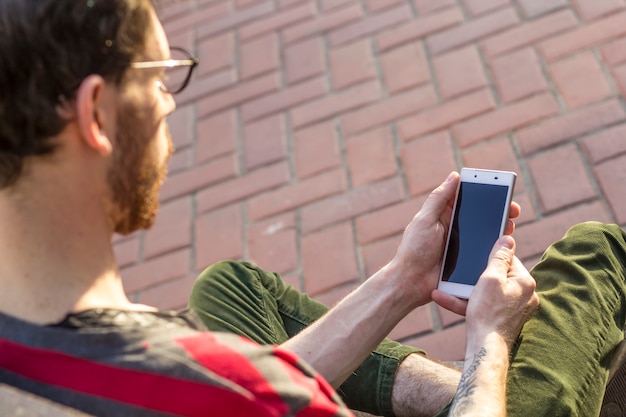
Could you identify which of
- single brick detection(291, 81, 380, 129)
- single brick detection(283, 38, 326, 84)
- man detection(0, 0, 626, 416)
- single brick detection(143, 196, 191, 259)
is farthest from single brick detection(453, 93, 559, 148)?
man detection(0, 0, 626, 416)

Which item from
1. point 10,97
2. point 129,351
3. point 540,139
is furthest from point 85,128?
point 540,139

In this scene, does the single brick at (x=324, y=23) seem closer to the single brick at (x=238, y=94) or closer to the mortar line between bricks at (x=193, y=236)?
the single brick at (x=238, y=94)

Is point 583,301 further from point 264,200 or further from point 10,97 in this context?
Answer: point 264,200

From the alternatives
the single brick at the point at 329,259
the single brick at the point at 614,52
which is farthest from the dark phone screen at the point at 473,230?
the single brick at the point at 614,52

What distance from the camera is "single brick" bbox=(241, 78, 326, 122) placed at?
3.23m

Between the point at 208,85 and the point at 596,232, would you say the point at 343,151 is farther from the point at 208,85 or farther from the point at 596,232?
the point at 596,232

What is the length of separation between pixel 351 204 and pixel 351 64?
0.73m

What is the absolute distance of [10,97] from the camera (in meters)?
1.12

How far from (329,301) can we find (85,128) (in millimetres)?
1464

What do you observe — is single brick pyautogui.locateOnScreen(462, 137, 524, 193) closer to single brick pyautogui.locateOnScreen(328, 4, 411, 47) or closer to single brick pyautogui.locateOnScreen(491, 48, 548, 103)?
single brick pyautogui.locateOnScreen(491, 48, 548, 103)

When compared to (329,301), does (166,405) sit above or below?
above

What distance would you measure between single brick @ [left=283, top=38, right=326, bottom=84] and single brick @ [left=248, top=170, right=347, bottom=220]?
0.58 m

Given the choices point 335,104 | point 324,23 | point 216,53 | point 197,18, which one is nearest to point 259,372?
point 335,104

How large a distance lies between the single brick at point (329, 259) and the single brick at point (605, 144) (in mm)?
747
